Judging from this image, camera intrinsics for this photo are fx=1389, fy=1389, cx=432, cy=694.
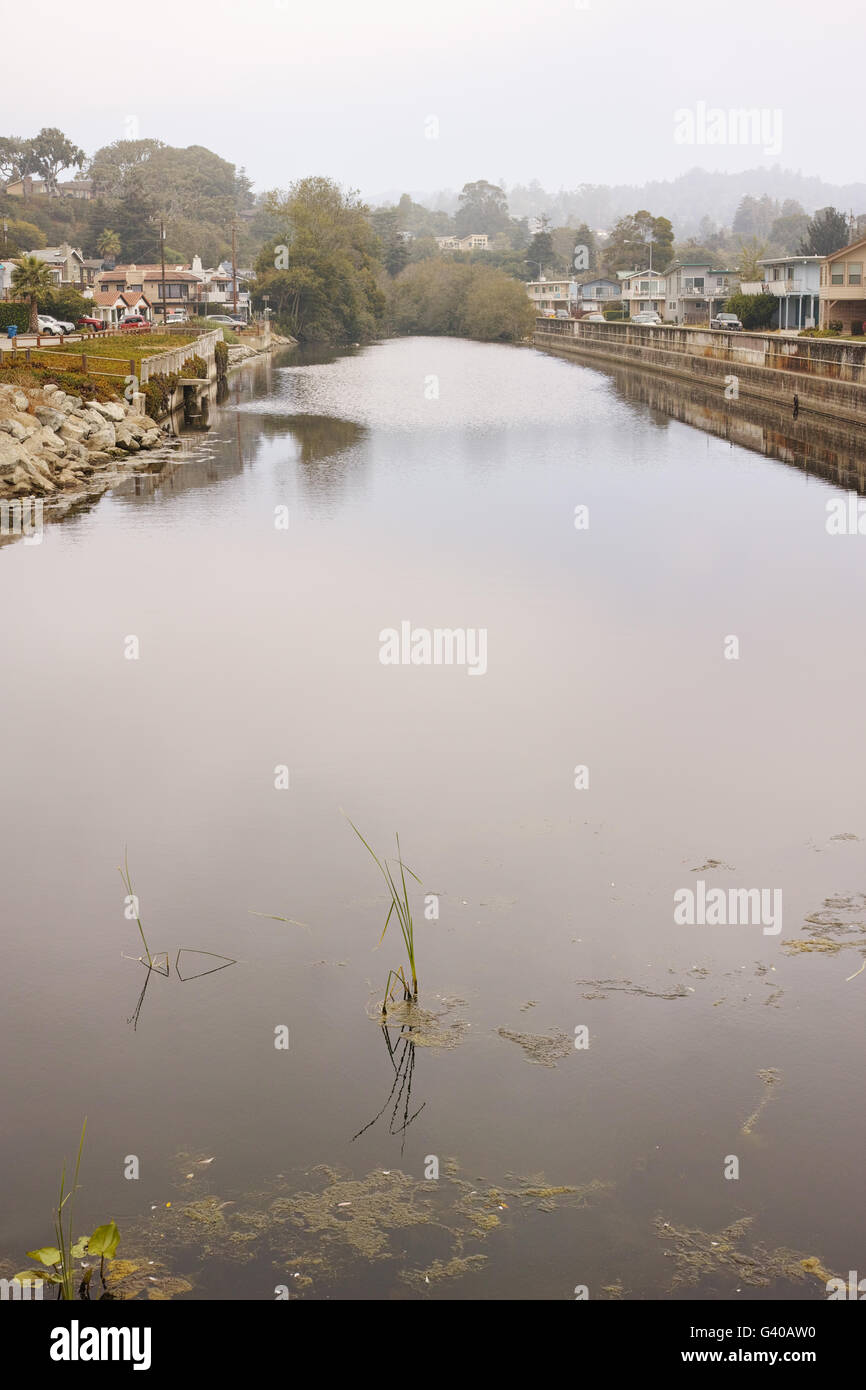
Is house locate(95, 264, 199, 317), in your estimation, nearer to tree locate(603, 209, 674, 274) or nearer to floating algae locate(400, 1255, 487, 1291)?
tree locate(603, 209, 674, 274)

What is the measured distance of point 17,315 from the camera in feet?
225

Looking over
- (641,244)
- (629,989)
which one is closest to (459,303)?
(641,244)

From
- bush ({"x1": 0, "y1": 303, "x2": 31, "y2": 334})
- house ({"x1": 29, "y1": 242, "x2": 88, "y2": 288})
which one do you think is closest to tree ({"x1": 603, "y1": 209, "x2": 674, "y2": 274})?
house ({"x1": 29, "y1": 242, "x2": 88, "y2": 288})

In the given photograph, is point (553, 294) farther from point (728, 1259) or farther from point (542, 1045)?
point (728, 1259)

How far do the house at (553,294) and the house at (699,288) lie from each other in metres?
34.4

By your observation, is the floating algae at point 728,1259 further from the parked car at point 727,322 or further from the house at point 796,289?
the parked car at point 727,322

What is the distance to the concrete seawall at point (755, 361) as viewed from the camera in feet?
135

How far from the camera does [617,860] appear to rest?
11109 millimetres

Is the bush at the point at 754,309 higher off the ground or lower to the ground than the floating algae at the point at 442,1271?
higher

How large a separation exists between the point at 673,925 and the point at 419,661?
776 cm

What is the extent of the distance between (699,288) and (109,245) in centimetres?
6300

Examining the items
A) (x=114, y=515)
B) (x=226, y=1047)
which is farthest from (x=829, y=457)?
(x=226, y=1047)

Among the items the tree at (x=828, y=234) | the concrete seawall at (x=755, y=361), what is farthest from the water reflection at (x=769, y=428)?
the tree at (x=828, y=234)
